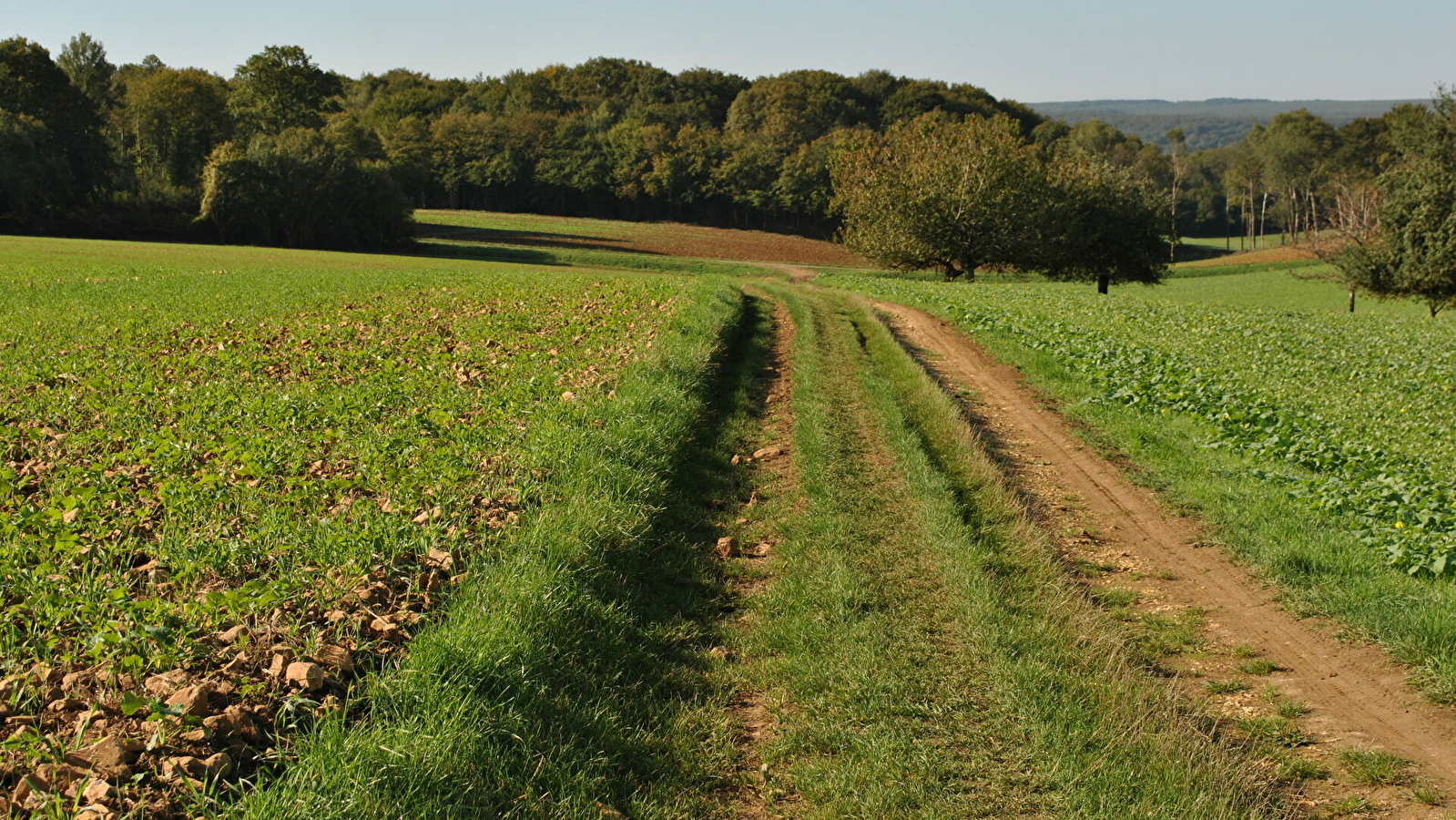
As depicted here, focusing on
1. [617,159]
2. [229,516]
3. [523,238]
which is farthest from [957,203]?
[617,159]

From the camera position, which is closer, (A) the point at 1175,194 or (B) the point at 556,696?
(B) the point at 556,696

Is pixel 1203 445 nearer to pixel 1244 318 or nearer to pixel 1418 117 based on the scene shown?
pixel 1244 318

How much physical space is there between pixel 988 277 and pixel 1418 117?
2502 cm

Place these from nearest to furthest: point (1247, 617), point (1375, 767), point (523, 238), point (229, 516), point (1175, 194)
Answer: point (1375, 767) < point (1247, 617) < point (229, 516) < point (523, 238) < point (1175, 194)

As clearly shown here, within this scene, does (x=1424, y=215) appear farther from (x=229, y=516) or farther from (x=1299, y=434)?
(x=229, y=516)

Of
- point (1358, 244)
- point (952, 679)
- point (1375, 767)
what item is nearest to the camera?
point (1375, 767)

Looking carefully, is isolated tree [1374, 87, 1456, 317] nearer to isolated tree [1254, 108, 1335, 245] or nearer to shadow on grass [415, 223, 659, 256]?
shadow on grass [415, 223, 659, 256]

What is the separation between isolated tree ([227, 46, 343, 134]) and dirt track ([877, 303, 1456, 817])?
82828mm

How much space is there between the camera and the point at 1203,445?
34.3ft

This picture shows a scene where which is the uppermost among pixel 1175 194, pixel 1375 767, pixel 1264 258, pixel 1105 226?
pixel 1175 194

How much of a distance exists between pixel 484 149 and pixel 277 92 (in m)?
25.1

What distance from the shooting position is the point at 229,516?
6.55 m

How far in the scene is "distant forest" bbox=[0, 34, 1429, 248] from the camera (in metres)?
61.4

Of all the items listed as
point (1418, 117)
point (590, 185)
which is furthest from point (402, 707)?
point (590, 185)
